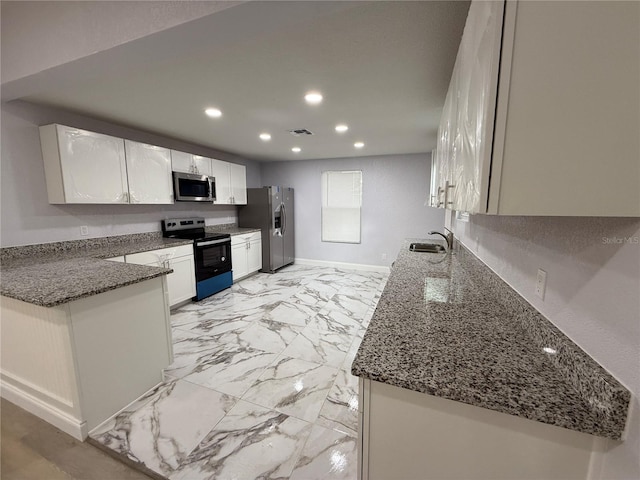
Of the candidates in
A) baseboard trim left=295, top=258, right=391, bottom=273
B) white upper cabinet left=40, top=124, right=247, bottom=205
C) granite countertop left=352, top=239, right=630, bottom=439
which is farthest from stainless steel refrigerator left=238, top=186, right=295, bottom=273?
granite countertop left=352, top=239, right=630, bottom=439

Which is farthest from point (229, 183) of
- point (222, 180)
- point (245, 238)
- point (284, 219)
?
point (284, 219)

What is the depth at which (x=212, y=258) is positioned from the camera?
3838 millimetres

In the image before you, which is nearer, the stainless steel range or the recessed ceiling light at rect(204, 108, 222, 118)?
the recessed ceiling light at rect(204, 108, 222, 118)

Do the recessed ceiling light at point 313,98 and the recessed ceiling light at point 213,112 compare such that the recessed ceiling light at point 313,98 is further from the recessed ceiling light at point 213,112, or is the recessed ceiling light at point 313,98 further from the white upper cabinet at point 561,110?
the white upper cabinet at point 561,110

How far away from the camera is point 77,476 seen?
137 centimetres

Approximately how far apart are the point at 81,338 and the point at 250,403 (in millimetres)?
1114

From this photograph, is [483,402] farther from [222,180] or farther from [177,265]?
[222,180]

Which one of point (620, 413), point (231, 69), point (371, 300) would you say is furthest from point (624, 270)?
point (371, 300)

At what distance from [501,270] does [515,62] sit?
1.18 m

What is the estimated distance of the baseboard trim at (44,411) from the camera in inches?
61.4

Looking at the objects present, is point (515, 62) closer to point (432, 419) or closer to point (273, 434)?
point (432, 419)

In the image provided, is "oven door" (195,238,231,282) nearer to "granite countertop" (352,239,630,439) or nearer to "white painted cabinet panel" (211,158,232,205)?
"white painted cabinet panel" (211,158,232,205)

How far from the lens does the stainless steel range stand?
363 centimetres

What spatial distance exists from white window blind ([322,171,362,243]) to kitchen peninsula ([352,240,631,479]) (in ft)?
14.2
